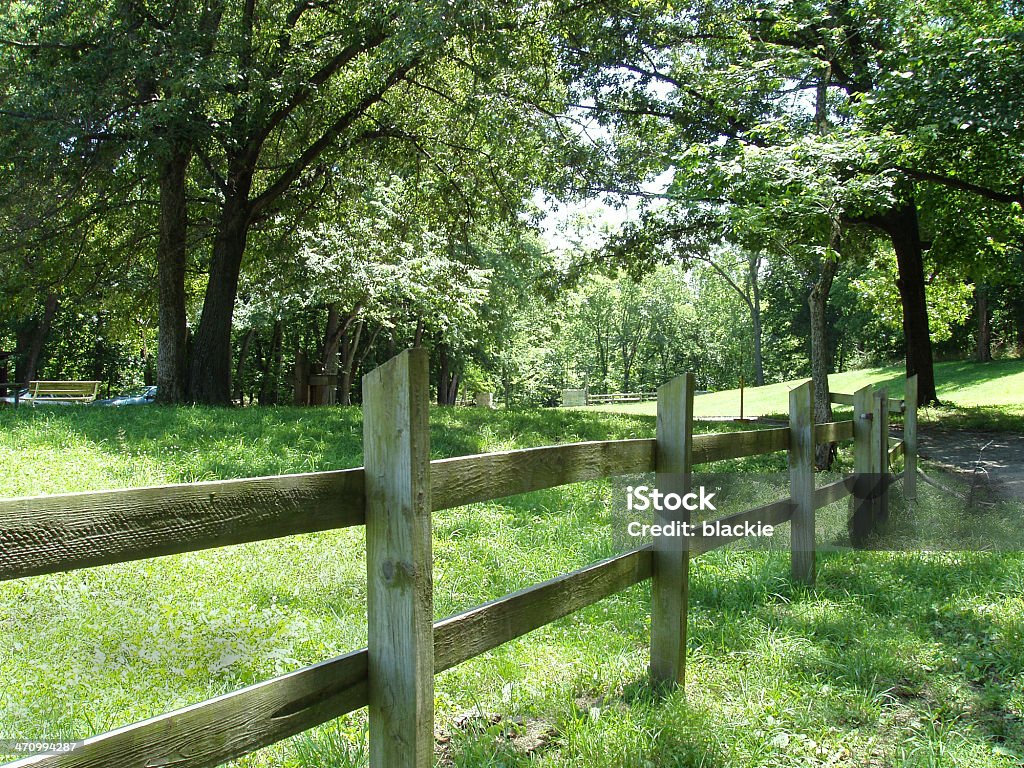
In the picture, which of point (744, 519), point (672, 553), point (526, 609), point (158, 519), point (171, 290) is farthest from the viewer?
point (171, 290)

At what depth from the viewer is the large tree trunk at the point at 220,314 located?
14.7 meters

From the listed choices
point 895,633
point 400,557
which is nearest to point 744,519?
point 895,633

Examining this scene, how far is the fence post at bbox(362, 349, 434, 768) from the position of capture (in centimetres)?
210

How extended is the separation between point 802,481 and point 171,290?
13.7m

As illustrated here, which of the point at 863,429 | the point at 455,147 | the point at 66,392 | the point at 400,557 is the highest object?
the point at 455,147

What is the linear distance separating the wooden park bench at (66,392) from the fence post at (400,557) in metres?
22.8

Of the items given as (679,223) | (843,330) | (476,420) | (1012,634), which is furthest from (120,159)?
(843,330)

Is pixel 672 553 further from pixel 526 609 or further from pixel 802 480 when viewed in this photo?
pixel 802 480

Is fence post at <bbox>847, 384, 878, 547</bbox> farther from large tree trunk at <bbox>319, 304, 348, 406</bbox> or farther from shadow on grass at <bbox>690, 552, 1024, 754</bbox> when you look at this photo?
large tree trunk at <bbox>319, 304, 348, 406</bbox>

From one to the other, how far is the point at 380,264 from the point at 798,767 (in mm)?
17825

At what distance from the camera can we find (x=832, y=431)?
6.23 m

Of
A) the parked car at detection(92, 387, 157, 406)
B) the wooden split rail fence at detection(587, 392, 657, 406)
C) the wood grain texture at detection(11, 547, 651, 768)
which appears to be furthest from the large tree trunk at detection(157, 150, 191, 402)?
the wooden split rail fence at detection(587, 392, 657, 406)

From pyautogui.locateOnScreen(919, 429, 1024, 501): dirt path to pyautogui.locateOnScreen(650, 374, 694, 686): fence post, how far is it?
24.1 ft

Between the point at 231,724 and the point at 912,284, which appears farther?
the point at 912,284
